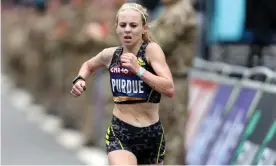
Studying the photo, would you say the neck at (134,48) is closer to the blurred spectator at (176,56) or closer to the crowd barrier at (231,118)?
the blurred spectator at (176,56)

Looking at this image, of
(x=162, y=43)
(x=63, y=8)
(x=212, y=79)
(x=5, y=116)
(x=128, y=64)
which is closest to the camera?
(x=128, y=64)

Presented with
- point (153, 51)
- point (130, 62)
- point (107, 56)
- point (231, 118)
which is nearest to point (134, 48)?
point (153, 51)

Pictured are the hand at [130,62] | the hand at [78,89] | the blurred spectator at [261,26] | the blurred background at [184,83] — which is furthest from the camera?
the blurred spectator at [261,26]

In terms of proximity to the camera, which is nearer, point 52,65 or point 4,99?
point 52,65

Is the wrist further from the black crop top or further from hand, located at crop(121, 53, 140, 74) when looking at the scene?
the black crop top

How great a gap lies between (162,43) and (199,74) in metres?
3.70

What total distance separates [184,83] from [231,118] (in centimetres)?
142

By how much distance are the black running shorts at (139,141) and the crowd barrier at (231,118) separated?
251 centimetres

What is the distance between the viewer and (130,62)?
6859 mm

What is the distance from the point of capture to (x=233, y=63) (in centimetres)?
1363

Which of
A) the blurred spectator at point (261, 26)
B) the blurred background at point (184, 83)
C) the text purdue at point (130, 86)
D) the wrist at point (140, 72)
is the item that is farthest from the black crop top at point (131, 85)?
the blurred spectator at point (261, 26)

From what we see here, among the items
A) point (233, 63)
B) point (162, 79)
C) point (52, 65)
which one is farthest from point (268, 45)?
point (52, 65)

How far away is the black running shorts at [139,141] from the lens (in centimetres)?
731

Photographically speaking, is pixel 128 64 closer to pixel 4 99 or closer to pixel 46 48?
pixel 46 48
